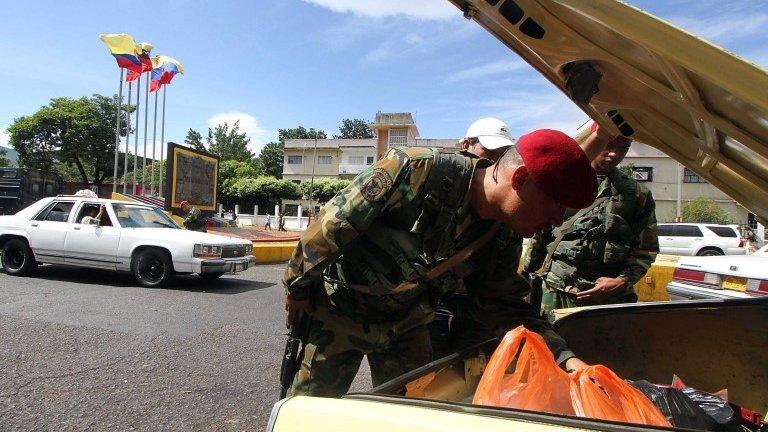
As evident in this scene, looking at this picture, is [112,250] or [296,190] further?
[296,190]

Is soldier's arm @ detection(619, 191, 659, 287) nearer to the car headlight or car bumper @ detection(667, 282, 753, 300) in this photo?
car bumper @ detection(667, 282, 753, 300)

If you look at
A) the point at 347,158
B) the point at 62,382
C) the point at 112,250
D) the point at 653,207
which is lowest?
the point at 62,382

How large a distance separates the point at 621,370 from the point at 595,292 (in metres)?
0.85

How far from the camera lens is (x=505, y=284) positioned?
202 cm

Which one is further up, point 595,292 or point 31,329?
point 595,292

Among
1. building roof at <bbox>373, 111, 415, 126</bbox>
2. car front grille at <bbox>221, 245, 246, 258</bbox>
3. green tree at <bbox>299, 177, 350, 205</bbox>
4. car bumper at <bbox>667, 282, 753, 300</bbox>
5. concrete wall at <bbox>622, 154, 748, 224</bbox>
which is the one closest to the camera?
car bumper at <bbox>667, 282, 753, 300</bbox>

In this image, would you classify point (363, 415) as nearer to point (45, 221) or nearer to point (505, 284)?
point (505, 284)

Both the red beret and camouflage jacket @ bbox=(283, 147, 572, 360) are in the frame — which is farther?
camouflage jacket @ bbox=(283, 147, 572, 360)

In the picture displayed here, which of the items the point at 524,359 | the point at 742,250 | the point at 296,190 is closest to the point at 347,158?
the point at 296,190

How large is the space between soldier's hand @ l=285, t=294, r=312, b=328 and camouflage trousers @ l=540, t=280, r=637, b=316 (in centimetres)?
173

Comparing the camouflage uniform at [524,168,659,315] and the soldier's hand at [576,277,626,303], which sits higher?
the camouflage uniform at [524,168,659,315]

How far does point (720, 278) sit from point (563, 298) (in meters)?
2.98

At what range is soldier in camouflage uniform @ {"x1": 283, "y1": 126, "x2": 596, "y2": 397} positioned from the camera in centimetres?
160

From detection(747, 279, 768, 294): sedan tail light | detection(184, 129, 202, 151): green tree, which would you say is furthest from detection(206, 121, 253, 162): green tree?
detection(747, 279, 768, 294): sedan tail light
